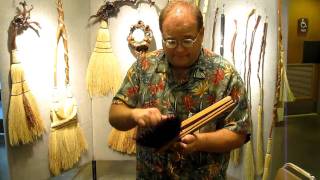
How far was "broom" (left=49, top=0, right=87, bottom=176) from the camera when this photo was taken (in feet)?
6.31

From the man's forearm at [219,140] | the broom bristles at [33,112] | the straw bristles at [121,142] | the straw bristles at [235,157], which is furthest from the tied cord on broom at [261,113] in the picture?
the broom bristles at [33,112]

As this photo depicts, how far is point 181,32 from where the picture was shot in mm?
900

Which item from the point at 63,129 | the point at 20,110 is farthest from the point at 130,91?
the point at 63,129

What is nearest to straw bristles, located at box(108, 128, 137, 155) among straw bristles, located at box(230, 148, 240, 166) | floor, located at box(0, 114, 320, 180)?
straw bristles, located at box(230, 148, 240, 166)

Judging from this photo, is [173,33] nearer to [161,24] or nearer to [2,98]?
[161,24]

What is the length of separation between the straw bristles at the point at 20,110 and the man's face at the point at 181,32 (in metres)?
1.03

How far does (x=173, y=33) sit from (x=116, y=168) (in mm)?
1789

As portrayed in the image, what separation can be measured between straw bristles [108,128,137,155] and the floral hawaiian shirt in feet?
4.05

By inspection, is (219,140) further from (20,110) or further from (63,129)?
(63,129)

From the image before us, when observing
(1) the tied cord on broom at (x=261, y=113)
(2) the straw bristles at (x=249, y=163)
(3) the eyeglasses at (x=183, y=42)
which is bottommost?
(2) the straw bristles at (x=249, y=163)

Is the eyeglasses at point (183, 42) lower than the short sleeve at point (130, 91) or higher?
higher

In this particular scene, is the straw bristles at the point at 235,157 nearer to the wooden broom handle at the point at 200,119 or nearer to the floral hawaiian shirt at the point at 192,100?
the floral hawaiian shirt at the point at 192,100

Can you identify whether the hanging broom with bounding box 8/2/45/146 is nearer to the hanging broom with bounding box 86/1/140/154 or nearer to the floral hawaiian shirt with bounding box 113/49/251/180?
A: the hanging broom with bounding box 86/1/140/154

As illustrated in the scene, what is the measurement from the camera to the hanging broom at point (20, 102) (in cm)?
161
